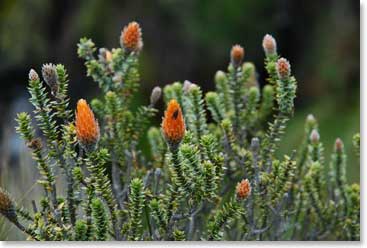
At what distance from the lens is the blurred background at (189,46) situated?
1.93 metres

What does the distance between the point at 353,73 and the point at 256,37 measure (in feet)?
1.19

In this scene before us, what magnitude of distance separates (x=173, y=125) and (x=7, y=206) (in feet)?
1.16

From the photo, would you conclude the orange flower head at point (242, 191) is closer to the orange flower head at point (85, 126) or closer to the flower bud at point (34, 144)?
the orange flower head at point (85, 126)

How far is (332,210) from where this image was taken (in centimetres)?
162

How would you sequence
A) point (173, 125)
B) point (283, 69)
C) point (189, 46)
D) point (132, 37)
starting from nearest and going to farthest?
point (173, 125) → point (283, 69) → point (132, 37) → point (189, 46)

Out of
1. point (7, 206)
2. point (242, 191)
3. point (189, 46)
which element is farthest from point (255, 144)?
point (189, 46)

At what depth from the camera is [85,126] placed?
1249mm

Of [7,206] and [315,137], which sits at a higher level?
[315,137]

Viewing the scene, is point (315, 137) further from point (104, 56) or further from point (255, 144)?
point (104, 56)

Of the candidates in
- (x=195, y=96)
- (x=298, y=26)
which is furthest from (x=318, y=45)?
(x=195, y=96)

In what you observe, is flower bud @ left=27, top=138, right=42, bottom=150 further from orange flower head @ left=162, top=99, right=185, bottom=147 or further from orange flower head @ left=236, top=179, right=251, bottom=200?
orange flower head @ left=236, top=179, right=251, bottom=200

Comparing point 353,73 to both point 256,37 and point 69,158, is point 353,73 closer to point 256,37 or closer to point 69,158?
point 256,37

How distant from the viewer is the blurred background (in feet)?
6.33

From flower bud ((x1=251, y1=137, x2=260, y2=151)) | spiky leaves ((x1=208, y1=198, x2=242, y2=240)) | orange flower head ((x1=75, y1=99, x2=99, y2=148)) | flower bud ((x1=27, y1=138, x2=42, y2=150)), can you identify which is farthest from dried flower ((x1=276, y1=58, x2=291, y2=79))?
flower bud ((x1=27, y1=138, x2=42, y2=150))
